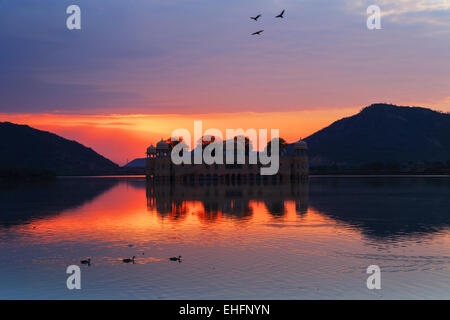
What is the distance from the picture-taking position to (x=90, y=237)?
1304 inches

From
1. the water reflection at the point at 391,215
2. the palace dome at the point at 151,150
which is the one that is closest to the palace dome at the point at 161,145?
the palace dome at the point at 151,150

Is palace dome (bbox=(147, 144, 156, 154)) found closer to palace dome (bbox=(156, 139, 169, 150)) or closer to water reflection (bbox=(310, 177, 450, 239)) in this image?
palace dome (bbox=(156, 139, 169, 150))

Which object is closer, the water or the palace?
the water

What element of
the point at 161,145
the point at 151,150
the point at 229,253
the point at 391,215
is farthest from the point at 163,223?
the point at 151,150

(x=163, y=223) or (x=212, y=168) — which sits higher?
(x=212, y=168)

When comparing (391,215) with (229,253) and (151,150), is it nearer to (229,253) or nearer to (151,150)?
(229,253)

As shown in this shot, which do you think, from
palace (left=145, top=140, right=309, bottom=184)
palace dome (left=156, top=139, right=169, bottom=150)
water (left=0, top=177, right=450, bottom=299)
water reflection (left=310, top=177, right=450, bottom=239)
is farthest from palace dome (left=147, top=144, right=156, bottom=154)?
water (left=0, top=177, right=450, bottom=299)

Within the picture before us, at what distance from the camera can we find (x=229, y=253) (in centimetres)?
2691

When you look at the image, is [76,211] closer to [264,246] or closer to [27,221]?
[27,221]

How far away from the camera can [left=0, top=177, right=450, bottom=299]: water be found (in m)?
20.0

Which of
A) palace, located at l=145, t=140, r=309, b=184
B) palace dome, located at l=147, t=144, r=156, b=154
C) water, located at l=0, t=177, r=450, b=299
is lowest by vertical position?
water, located at l=0, t=177, r=450, b=299

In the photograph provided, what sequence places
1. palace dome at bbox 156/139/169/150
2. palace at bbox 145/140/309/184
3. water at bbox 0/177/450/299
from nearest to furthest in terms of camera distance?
water at bbox 0/177/450/299
palace dome at bbox 156/139/169/150
palace at bbox 145/140/309/184

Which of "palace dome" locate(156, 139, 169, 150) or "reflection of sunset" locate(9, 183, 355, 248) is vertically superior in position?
"palace dome" locate(156, 139, 169, 150)
